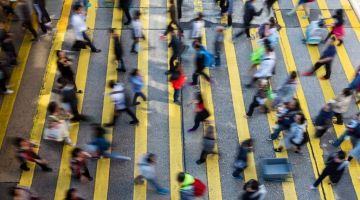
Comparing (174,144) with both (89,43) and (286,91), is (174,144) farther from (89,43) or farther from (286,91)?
Answer: (89,43)

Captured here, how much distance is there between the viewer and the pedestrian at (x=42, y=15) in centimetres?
1476

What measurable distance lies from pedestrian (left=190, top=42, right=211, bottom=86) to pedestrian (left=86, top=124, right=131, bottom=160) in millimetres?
3442

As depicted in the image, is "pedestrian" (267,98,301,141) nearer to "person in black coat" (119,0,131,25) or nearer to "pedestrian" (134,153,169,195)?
"pedestrian" (134,153,169,195)

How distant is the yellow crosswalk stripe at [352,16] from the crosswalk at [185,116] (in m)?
0.06

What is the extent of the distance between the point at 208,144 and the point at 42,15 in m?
8.16

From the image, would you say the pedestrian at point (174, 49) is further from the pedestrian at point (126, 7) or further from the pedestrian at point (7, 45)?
the pedestrian at point (7, 45)

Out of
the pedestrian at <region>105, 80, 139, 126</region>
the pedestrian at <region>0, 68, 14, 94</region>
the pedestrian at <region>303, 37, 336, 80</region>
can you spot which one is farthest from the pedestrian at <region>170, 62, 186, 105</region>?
the pedestrian at <region>0, 68, 14, 94</region>

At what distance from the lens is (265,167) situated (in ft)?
36.4

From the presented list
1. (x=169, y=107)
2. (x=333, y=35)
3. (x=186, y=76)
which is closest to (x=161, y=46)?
(x=186, y=76)

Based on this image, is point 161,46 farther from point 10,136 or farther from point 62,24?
point 10,136

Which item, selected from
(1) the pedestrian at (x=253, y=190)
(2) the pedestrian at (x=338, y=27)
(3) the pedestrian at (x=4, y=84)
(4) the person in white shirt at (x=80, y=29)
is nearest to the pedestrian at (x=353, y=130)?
(1) the pedestrian at (x=253, y=190)

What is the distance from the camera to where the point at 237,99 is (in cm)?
1327

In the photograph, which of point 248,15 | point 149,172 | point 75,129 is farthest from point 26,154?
point 248,15

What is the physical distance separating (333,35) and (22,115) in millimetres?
10616
